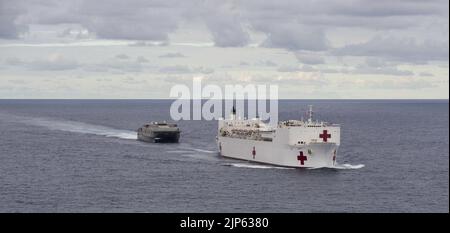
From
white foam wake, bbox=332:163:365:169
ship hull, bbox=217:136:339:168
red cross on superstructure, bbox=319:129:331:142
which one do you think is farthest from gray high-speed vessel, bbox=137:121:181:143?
red cross on superstructure, bbox=319:129:331:142

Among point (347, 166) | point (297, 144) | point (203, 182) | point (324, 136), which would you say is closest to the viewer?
→ point (203, 182)

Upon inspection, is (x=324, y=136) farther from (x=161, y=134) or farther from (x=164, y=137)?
(x=161, y=134)

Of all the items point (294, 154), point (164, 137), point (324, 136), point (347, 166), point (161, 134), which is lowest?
point (347, 166)

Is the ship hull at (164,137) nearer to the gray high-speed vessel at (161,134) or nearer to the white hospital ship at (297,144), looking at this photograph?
the gray high-speed vessel at (161,134)

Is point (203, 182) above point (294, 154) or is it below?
below

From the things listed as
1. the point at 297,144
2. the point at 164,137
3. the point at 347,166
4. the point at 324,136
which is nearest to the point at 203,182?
the point at 297,144

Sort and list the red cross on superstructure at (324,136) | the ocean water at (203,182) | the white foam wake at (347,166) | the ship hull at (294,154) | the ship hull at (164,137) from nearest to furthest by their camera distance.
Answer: the ocean water at (203,182), the red cross on superstructure at (324,136), the ship hull at (294,154), the white foam wake at (347,166), the ship hull at (164,137)

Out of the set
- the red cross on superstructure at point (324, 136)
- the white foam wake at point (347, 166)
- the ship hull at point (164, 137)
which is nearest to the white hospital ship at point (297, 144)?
the red cross on superstructure at point (324, 136)

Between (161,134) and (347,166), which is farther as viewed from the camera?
(161,134)

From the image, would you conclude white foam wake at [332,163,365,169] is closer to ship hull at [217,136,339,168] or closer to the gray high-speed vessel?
ship hull at [217,136,339,168]

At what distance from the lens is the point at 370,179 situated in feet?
237

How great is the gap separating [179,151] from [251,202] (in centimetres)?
4265
